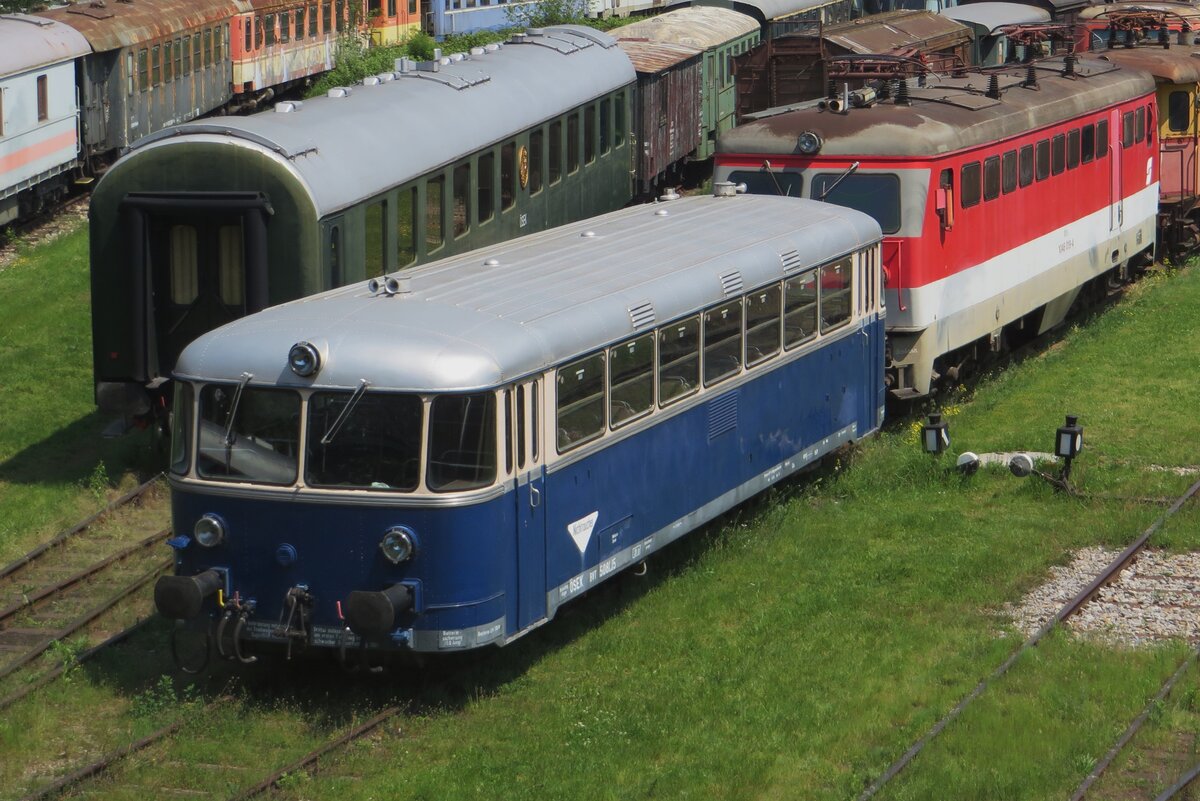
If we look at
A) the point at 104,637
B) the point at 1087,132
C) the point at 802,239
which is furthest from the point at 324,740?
the point at 1087,132

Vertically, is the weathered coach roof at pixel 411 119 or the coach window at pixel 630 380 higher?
the weathered coach roof at pixel 411 119

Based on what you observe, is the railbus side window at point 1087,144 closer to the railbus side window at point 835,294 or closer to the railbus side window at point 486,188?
the railbus side window at point 486,188

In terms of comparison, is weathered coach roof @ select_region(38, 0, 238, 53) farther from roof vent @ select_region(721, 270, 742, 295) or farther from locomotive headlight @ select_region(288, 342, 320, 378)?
locomotive headlight @ select_region(288, 342, 320, 378)

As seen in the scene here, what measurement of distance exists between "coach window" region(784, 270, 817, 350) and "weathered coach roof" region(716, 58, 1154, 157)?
10.8 feet

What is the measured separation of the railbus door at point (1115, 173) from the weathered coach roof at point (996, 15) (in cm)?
1162

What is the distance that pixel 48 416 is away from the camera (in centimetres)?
1823

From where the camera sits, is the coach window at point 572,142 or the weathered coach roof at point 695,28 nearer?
the coach window at point 572,142

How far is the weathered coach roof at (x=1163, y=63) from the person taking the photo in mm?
25156

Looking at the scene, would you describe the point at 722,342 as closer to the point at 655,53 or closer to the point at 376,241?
the point at 376,241

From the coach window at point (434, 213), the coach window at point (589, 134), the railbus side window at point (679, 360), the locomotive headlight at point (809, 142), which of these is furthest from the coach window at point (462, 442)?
the coach window at point (589, 134)

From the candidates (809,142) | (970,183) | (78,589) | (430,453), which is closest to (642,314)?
(430,453)

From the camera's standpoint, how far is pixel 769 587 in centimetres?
1301

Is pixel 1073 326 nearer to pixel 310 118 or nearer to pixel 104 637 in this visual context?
pixel 310 118

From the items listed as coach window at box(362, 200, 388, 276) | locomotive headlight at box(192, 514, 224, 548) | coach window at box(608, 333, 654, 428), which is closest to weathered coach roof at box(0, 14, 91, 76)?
coach window at box(362, 200, 388, 276)
